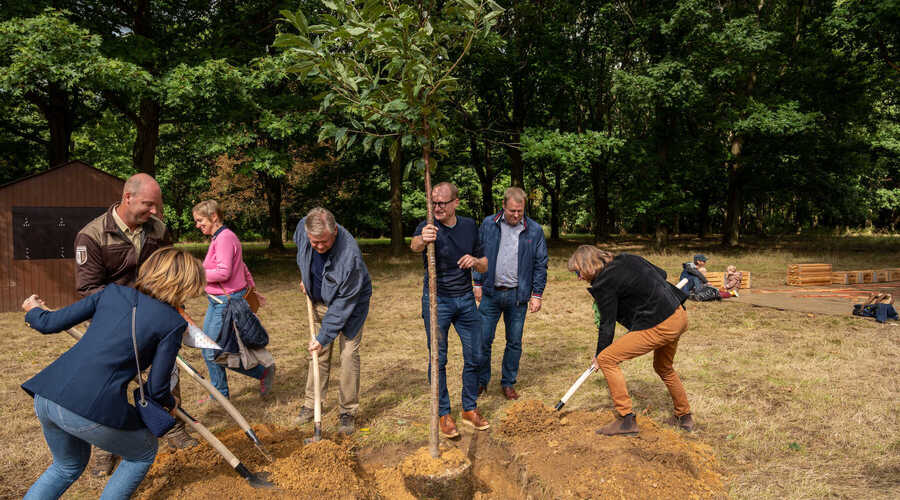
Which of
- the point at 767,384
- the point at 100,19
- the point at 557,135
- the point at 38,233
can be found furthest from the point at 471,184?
the point at 767,384

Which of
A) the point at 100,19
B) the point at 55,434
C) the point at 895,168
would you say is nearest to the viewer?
the point at 55,434

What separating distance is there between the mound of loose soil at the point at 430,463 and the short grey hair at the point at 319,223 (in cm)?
181

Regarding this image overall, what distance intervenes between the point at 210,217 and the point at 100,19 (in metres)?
12.9

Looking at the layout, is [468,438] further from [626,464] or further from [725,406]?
[725,406]

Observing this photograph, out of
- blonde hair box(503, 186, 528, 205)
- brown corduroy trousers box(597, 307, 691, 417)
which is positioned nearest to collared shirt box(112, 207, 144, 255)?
blonde hair box(503, 186, 528, 205)

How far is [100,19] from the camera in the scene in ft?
44.2

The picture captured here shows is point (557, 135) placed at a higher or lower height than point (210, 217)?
higher

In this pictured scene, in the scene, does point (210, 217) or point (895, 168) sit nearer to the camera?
point (210, 217)

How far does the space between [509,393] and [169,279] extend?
11.7ft

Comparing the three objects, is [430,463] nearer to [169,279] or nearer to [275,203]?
[169,279]

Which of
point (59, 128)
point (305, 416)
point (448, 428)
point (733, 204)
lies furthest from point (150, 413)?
point (733, 204)

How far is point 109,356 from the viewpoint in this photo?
2.49 metres

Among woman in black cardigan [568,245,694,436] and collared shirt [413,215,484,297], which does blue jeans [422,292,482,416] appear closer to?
collared shirt [413,215,484,297]

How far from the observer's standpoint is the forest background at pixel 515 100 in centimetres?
1263
